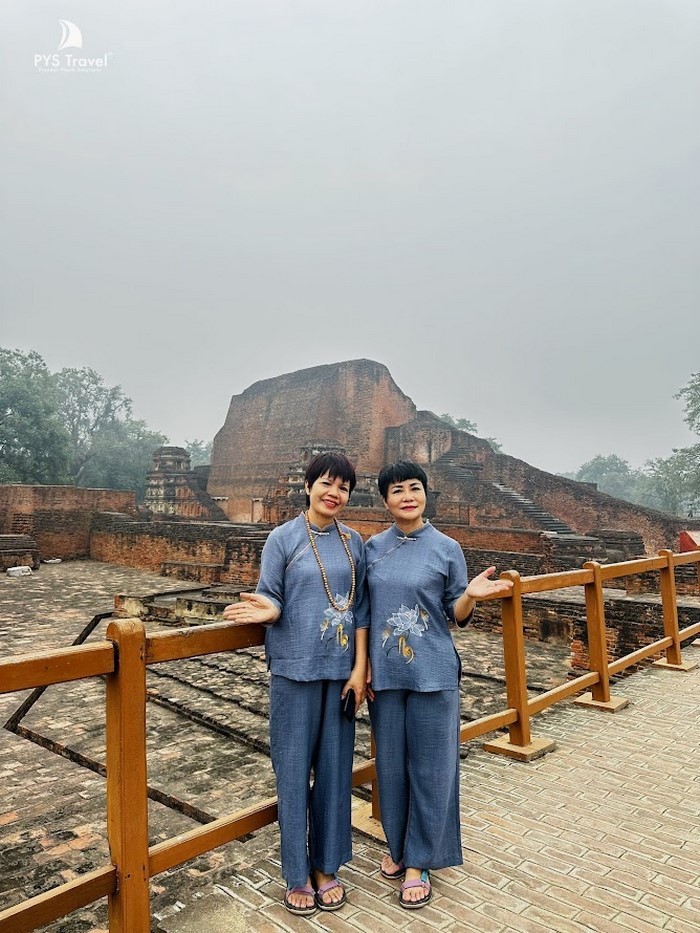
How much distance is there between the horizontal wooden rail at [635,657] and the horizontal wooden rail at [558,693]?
0.57ft

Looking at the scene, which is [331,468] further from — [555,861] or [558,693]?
[558,693]

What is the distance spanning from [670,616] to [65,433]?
26.2 metres

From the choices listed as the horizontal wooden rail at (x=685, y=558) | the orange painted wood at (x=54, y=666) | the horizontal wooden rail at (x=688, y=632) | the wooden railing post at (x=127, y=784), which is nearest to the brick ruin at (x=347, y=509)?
the horizontal wooden rail at (x=688, y=632)

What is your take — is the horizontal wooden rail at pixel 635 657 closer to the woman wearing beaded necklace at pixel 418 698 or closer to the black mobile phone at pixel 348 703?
the woman wearing beaded necklace at pixel 418 698

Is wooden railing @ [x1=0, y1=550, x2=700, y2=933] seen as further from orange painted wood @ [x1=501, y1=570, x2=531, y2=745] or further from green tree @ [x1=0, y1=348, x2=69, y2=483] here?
green tree @ [x1=0, y1=348, x2=69, y2=483]

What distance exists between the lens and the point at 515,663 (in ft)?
9.41

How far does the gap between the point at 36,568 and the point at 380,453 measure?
14.7 meters

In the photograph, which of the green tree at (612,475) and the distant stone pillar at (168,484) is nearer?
the distant stone pillar at (168,484)

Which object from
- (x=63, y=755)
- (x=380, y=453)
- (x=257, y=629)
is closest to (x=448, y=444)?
(x=380, y=453)

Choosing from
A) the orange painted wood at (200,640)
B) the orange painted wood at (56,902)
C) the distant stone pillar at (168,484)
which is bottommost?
the orange painted wood at (56,902)

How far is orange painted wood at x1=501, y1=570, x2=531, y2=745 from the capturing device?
2.84 metres

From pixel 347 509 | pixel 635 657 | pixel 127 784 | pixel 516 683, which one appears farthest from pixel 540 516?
pixel 127 784

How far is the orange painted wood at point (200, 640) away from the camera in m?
1.56

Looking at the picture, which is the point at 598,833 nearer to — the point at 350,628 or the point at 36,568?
the point at 350,628
